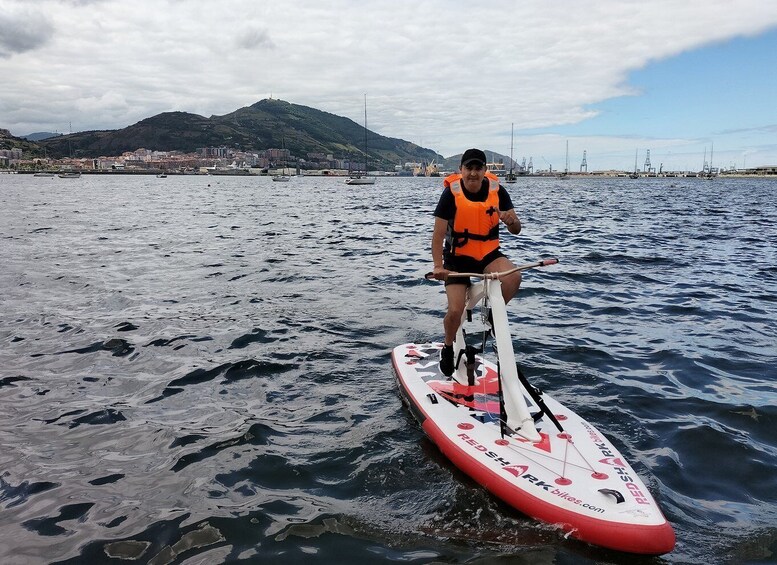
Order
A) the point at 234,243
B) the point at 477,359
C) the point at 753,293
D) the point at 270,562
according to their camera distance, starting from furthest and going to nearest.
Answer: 1. the point at 234,243
2. the point at 753,293
3. the point at 477,359
4. the point at 270,562

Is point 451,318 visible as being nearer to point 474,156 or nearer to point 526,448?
point 526,448

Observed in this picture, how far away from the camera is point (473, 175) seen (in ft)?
21.4

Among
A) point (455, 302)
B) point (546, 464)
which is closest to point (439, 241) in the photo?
point (455, 302)

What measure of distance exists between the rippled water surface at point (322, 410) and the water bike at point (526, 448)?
8.5 inches

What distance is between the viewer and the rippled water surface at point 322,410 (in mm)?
4867

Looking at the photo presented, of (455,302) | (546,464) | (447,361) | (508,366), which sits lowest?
(546,464)

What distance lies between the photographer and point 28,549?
15.1ft

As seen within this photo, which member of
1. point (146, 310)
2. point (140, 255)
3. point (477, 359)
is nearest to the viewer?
point (477, 359)

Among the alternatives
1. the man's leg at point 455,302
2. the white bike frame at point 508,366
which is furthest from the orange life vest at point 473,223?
the white bike frame at point 508,366

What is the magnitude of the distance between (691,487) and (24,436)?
765 cm

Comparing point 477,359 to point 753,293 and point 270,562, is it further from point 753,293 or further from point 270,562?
point 753,293

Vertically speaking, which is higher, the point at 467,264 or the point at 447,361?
the point at 467,264

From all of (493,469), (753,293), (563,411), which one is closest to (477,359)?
(563,411)

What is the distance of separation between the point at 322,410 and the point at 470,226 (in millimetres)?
3268
